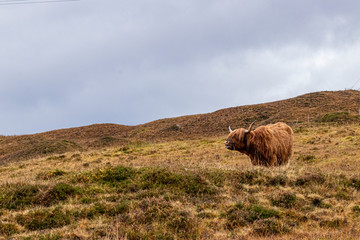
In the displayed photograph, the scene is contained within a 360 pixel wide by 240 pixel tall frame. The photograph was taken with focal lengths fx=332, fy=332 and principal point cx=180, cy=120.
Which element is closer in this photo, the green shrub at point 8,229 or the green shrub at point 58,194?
the green shrub at point 8,229

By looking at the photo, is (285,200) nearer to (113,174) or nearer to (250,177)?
(250,177)

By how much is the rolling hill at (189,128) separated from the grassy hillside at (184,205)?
2386cm

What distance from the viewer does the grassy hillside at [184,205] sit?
6.87m

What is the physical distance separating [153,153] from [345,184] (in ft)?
49.8

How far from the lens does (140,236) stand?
6.50 meters

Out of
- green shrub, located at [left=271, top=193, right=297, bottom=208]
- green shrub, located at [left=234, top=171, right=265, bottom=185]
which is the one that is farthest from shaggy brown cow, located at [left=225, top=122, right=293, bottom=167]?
green shrub, located at [left=271, top=193, right=297, bottom=208]

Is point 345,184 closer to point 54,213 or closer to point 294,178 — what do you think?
point 294,178

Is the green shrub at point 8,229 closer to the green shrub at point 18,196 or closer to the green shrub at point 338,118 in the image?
the green shrub at point 18,196

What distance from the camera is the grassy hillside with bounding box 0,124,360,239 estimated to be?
6871 millimetres

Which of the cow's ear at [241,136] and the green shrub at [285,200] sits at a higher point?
the cow's ear at [241,136]

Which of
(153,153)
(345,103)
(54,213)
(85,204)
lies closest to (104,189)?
(85,204)

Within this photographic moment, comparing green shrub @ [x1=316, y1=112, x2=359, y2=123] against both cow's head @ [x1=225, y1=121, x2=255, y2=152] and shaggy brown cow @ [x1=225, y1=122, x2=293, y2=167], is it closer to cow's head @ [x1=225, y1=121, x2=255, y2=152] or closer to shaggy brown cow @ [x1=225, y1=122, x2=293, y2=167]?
shaggy brown cow @ [x1=225, y1=122, x2=293, y2=167]

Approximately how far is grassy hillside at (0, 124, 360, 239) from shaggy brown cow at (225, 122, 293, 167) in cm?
163

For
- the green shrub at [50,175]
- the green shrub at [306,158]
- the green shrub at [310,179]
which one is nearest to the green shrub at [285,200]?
the green shrub at [310,179]
